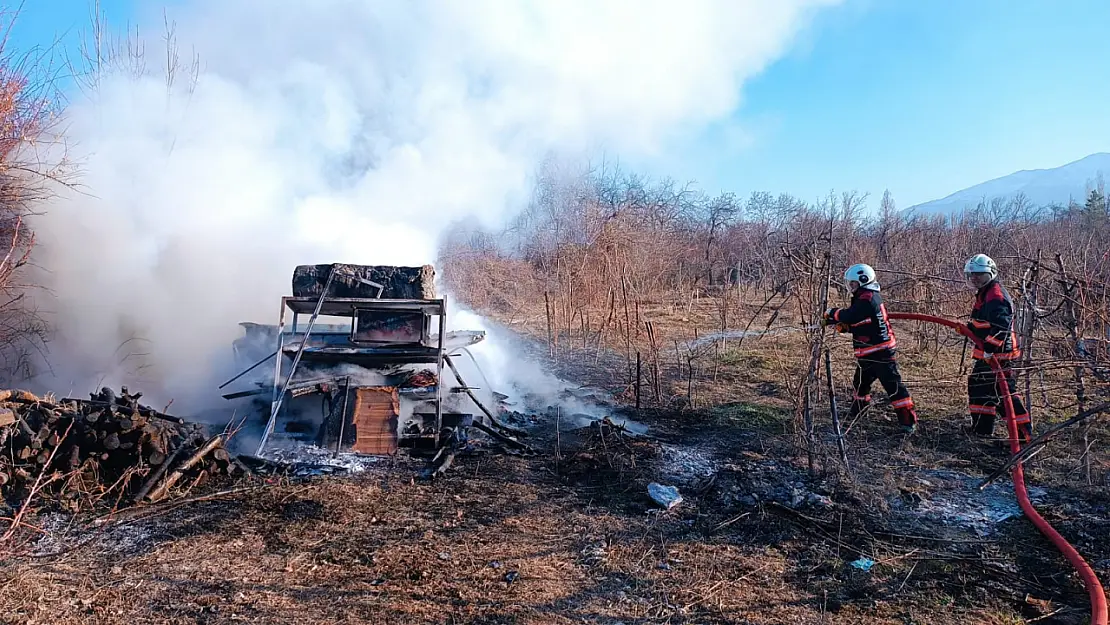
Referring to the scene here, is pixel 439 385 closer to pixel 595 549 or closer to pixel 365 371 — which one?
pixel 365 371

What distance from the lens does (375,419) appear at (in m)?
6.30

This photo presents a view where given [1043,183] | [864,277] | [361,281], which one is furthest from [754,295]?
[1043,183]

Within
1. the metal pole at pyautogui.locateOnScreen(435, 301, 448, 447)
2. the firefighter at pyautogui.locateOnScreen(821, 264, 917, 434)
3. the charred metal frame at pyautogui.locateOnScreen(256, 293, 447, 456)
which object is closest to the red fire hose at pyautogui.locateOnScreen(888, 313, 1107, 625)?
the firefighter at pyautogui.locateOnScreen(821, 264, 917, 434)

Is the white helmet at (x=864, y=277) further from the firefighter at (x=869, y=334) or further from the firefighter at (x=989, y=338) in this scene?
the firefighter at (x=989, y=338)

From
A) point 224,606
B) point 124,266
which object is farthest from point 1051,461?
point 124,266

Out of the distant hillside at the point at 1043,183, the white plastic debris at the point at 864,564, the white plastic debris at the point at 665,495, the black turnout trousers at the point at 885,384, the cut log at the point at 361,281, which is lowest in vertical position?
the white plastic debris at the point at 864,564

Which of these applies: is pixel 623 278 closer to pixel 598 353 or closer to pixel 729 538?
pixel 598 353

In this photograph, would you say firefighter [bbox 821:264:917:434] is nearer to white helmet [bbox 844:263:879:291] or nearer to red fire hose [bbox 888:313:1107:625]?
white helmet [bbox 844:263:879:291]

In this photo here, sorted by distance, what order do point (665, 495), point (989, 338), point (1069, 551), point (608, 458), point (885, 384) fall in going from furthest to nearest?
point (885, 384) → point (989, 338) → point (608, 458) → point (665, 495) → point (1069, 551)

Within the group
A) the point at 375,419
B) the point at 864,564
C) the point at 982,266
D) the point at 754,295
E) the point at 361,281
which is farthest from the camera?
the point at 754,295

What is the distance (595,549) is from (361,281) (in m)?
4.40

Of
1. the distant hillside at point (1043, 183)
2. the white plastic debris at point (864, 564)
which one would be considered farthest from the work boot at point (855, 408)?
the distant hillside at point (1043, 183)

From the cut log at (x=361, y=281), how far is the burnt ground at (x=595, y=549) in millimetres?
2307

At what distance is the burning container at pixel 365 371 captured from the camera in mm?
6309
